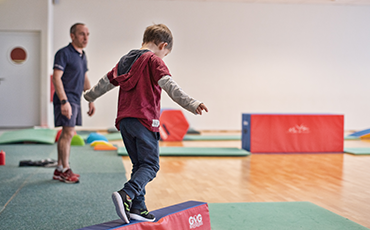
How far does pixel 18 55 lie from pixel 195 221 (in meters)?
7.99

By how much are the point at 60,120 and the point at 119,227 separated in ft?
6.09

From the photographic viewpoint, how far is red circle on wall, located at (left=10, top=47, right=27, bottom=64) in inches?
341

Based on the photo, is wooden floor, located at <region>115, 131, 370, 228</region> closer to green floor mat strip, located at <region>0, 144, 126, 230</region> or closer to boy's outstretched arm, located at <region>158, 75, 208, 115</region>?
green floor mat strip, located at <region>0, 144, 126, 230</region>

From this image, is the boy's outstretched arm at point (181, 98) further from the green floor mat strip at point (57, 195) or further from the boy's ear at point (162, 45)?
the green floor mat strip at point (57, 195)

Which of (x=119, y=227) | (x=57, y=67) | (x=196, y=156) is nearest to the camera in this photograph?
(x=119, y=227)

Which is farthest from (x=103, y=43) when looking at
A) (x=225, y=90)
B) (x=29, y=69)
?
(x=225, y=90)

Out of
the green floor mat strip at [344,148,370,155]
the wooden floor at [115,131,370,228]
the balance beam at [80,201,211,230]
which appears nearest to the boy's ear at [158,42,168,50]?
the balance beam at [80,201,211,230]

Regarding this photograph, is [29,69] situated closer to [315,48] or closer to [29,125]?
[29,125]

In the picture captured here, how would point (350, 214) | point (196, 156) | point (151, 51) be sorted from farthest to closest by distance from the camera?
point (196, 156)
point (350, 214)
point (151, 51)

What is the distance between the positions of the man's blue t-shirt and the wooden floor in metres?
1.05

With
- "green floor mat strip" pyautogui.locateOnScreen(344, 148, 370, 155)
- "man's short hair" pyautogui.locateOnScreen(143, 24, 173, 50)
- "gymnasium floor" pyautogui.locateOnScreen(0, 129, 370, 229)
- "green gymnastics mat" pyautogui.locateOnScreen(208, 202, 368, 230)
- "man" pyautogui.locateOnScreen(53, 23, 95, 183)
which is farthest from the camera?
"green floor mat strip" pyautogui.locateOnScreen(344, 148, 370, 155)

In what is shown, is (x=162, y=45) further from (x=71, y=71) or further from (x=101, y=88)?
(x=71, y=71)

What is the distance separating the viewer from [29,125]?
28.5ft

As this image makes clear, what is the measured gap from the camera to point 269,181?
11.6ft
